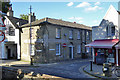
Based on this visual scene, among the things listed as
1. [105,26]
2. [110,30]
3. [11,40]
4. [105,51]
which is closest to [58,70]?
[105,51]

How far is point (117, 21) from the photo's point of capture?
14.9 m

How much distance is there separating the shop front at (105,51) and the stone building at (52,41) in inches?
256

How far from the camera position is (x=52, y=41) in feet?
64.7

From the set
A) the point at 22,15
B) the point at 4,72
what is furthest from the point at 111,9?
the point at 22,15

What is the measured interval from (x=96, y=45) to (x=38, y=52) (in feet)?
30.4

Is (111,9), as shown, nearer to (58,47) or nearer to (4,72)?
(58,47)

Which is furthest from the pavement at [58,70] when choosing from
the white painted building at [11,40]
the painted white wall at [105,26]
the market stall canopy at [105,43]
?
the white painted building at [11,40]

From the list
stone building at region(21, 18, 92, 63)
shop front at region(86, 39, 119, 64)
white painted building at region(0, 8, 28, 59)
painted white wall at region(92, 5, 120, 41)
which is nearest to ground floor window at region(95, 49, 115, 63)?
shop front at region(86, 39, 119, 64)

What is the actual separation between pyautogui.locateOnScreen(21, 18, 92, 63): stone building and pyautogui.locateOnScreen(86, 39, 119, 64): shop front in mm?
6509

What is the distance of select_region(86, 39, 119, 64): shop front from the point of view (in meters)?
14.7

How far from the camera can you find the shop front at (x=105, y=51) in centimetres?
1471

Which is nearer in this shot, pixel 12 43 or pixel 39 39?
pixel 39 39

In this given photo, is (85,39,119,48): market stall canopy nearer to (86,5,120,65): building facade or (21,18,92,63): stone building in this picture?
(86,5,120,65): building facade

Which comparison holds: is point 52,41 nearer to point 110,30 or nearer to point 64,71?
point 64,71
